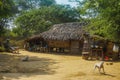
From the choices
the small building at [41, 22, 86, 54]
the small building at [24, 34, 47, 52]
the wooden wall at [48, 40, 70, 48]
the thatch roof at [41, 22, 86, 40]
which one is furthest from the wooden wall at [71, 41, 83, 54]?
the small building at [24, 34, 47, 52]

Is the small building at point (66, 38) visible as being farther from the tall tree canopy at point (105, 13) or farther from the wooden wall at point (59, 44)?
the tall tree canopy at point (105, 13)

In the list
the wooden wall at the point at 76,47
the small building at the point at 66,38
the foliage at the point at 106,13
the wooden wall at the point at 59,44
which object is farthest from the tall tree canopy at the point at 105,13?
the wooden wall at the point at 59,44

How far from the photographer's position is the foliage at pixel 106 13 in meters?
15.5

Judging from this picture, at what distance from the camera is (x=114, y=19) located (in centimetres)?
1573

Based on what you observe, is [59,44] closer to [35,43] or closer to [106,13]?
[35,43]

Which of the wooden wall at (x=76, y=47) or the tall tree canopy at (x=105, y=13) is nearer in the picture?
the tall tree canopy at (x=105, y=13)

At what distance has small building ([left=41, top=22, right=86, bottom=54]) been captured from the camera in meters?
31.6

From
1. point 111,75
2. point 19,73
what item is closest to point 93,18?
point 111,75

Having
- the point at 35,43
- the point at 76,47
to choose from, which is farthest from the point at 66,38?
the point at 35,43

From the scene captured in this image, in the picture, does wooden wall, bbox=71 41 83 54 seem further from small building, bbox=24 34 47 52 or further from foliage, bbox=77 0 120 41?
foliage, bbox=77 0 120 41

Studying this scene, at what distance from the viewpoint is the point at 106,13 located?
618 inches

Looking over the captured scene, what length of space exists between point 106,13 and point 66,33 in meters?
17.0

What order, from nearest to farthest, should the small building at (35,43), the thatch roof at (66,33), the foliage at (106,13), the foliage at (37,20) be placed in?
the foliage at (106,13), the thatch roof at (66,33), the small building at (35,43), the foliage at (37,20)

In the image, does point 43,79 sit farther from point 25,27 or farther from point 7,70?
point 25,27
